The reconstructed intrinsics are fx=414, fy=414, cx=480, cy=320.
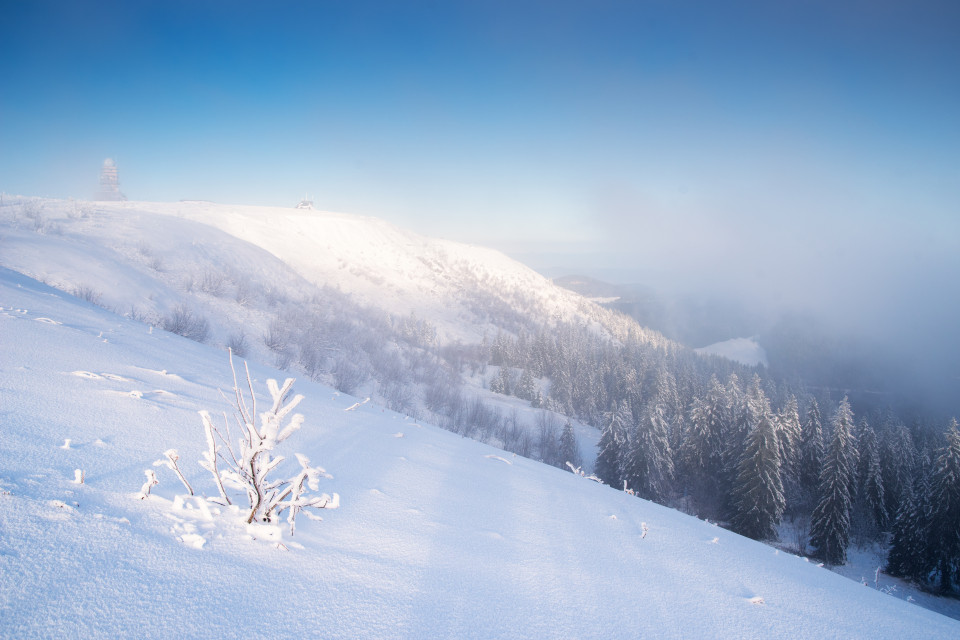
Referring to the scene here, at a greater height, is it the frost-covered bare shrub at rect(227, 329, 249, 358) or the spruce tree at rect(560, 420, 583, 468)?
the frost-covered bare shrub at rect(227, 329, 249, 358)

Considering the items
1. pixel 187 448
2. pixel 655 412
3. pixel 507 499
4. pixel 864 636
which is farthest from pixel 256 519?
pixel 655 412

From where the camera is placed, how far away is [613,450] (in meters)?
32.5

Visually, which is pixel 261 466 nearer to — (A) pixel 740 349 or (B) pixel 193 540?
(B) pixel 193 540

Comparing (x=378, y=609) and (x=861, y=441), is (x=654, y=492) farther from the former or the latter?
(x=378, y=609)

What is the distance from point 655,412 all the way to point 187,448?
3247cm

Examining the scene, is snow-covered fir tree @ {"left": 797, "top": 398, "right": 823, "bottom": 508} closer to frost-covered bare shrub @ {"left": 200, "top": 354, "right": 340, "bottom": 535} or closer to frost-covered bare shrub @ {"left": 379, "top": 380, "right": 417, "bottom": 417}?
frost-covered bare shrub @ {"left": 379, "top": 380, "right": 417, "bottom": 417}

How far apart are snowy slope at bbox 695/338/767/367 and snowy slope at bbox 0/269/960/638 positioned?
15242 cm

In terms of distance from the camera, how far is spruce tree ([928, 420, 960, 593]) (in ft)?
73.0

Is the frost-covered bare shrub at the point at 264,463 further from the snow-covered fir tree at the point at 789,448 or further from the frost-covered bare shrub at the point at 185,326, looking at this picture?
the snow-covered fir tree at the point at 789,448

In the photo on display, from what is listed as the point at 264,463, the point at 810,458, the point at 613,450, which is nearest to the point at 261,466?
the point at 264,463

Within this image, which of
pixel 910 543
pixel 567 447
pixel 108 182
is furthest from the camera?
pixel 108 182

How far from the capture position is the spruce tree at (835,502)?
2505cm

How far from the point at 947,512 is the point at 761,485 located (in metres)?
8.83

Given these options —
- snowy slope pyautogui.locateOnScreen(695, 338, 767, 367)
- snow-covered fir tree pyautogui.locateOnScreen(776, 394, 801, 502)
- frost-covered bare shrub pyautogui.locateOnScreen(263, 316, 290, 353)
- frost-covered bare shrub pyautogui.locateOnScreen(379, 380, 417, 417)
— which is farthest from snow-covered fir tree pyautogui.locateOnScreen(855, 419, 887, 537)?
snowy slope pyautogui.locateOnScreen(695, 338, 767, 367)
